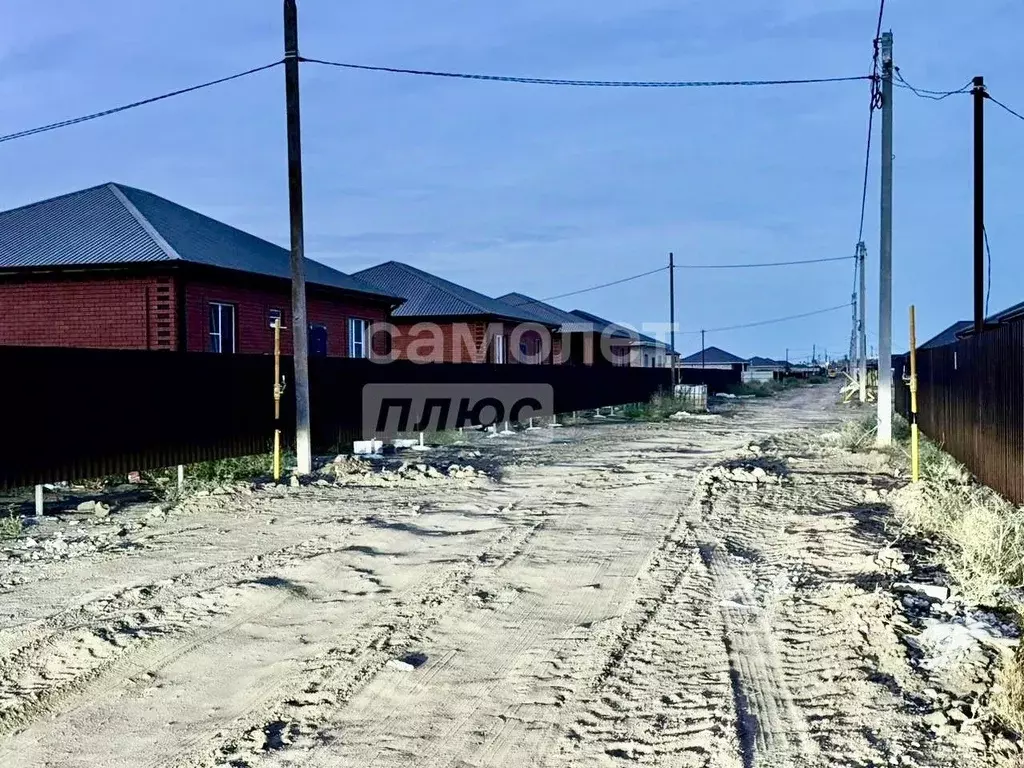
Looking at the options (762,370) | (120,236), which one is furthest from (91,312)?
(762,370)

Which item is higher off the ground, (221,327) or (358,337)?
(358,337)

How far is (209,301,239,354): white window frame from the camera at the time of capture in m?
18.4

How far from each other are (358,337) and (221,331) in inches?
245

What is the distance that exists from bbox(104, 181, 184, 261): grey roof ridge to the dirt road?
8370 mm

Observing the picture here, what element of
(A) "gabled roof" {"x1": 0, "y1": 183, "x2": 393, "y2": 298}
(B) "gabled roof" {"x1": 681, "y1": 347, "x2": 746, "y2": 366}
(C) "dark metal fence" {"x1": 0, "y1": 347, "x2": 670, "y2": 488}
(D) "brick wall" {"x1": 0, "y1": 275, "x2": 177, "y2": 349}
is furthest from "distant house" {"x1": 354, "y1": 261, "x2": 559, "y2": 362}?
(B) "gabled roof" {"x1": 681, "y1": 347, "x2": 746, "y2": 366}

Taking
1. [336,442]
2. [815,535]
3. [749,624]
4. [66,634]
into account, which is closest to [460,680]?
[749,624]

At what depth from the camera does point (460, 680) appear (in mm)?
4562

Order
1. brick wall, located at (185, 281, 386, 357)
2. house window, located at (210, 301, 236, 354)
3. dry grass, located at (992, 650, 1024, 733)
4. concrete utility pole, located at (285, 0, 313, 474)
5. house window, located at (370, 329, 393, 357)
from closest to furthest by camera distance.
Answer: dry grass, located at (992, 650, 1024, 733) < concrete utility pole, located at (285, 0, 313, 474) < brick wall, located at (185, 281, 386, 357) < house window, located at (210, 301, 236, 354) < house window, located at (370, 329, 393, 357)

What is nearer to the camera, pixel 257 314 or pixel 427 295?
pixel 257 314

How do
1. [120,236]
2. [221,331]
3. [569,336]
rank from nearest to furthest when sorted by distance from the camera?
[120,236], [221,331], [569,336]

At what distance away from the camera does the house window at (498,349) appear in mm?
33709

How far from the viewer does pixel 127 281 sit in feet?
56.9

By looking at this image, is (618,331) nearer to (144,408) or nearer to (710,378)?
(710,378)

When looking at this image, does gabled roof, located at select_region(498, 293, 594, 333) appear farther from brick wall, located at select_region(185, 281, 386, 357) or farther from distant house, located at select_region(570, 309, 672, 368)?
brick wall, located at select_region(185, 281, 386, 357)
